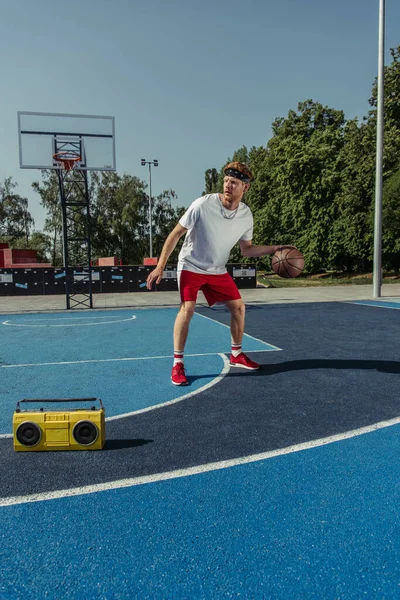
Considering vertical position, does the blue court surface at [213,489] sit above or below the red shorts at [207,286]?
below

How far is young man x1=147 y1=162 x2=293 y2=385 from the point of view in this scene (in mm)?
5047

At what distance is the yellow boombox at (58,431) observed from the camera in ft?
10.6

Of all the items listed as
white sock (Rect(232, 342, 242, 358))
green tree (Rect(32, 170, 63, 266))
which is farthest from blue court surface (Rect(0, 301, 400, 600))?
green tree (Rect(32, 170, 63, 266))

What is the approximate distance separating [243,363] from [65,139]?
40.5 feet

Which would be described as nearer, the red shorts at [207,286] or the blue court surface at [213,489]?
the blue court surface at [213,489]

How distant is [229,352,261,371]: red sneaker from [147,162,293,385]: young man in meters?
0.87

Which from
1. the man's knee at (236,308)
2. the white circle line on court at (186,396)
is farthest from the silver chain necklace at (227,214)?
the white circle line on court at (186,396)

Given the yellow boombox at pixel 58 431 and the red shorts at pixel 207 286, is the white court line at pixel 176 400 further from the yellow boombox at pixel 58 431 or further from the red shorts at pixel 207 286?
the red shorts at pixel 207 286

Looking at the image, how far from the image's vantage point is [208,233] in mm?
5121

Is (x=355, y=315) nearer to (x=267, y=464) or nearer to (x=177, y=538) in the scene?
(x=267, y=464)

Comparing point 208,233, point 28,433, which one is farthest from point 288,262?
point 28,433

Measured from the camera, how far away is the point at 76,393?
191 inches

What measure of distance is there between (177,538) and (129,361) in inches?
171

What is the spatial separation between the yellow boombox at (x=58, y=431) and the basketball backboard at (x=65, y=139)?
516 inches
